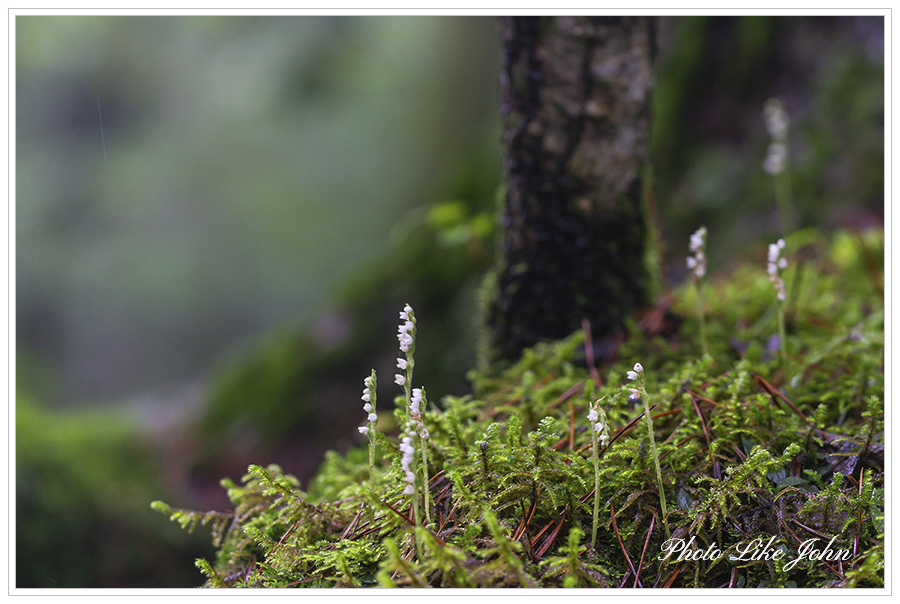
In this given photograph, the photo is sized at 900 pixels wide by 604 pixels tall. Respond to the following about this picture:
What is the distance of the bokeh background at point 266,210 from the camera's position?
3381 millimetres

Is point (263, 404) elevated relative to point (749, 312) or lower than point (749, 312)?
lower

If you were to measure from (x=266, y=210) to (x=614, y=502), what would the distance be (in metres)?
9.92

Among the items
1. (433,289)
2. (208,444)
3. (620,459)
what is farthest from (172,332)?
(620,459)

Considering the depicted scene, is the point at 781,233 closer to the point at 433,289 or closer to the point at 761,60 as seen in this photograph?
the point at 761,60

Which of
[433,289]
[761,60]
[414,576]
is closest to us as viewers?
[414,576]

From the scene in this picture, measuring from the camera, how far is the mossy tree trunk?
6.58ft

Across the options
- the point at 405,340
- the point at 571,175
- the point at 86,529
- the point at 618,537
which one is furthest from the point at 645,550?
the point at 86,529

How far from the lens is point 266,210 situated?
10.2 meters

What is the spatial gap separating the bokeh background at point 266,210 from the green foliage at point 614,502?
4.41 ft

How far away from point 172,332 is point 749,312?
10543 millimetres

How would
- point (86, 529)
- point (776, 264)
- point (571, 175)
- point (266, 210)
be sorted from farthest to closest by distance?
point (266, 210) < point (86, 529) < point (571, 175) < point (776, 264)

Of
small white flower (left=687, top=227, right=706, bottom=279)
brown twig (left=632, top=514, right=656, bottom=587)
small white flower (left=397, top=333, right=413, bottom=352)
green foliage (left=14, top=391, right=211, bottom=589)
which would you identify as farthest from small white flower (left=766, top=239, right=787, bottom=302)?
green foliage (left=14, top=391, right=211, bottom=589)

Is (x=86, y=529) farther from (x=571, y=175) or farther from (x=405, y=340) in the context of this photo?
(x=571, y=175)

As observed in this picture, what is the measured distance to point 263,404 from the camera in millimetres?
3703
